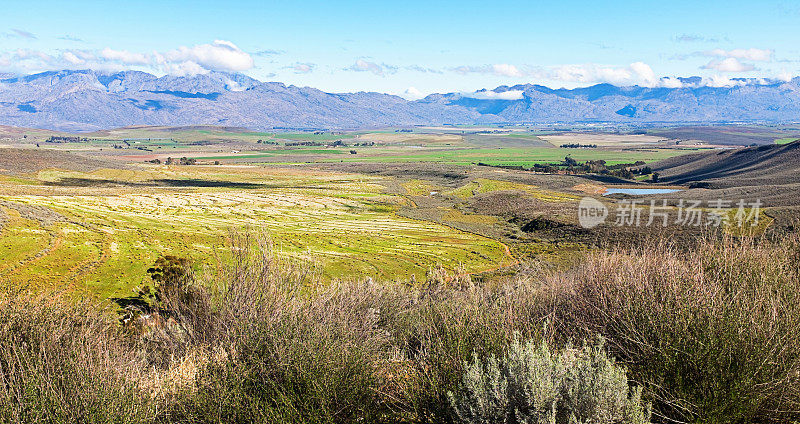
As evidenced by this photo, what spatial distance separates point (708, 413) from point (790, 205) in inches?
3830

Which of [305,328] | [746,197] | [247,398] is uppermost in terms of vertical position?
[305,328]

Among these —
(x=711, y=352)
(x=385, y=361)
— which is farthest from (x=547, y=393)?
(x=385, y=361)

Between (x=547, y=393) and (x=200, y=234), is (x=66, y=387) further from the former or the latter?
(x=200, y=234)

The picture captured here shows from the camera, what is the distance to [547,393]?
11.9 meters

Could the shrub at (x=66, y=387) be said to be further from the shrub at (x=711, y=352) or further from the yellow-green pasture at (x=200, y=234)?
the shrub at (x=711, y=352)

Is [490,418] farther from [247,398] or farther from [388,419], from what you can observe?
[247,398]

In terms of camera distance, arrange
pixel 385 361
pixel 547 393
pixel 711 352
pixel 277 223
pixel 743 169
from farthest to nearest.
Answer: pixel 743 169 → pixel 277 223 → pixel 385 361 → pixel 711 352 → pixel 547 393

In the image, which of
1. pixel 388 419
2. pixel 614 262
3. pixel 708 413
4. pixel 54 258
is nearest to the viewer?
pixel 708 413

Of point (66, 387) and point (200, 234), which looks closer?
point (66, 387)

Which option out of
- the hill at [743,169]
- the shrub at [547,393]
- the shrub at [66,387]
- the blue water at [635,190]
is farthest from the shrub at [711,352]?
the blue water at [635,190]

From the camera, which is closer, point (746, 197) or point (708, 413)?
point (708, 413)

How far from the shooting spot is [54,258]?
5319 cm

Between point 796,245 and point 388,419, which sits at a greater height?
point 796,245

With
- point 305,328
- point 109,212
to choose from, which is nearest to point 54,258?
point 109,212
